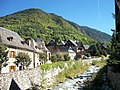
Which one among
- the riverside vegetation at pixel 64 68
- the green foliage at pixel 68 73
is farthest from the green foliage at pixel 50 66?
the green foliage at pixel 68 73

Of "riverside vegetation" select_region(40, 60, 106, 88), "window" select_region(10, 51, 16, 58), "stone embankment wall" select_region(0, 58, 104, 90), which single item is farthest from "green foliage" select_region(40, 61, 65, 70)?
"window" select_region(10, 51, 16, 58)

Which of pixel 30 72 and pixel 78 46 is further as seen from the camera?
pixel 78 46

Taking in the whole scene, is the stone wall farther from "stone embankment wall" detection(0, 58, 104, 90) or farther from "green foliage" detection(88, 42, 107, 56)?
"green foliage" detection(88, 42, 107, 56)

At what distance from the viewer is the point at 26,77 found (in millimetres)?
32625

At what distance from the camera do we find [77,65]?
201ft

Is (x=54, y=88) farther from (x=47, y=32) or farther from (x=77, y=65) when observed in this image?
(x=47, y=32)

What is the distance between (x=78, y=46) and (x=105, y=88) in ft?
321

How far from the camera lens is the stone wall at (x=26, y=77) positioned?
27.0m

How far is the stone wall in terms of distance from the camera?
Result: 27025 mm

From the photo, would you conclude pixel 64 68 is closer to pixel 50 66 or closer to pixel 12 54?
pixel 50 66

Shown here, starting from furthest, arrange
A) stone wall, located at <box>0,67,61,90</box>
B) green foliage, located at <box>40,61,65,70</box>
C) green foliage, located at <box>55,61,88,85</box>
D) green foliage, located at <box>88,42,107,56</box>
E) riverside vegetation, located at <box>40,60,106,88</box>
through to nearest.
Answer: green foliage, located at <box>88,42,107,56</box> < green foliage, located at <box>55,61,88,85</box> < riverside vegetation, located at <box>40,60,106,88</box> < green foliage, located at <box>40,61,65,70</box> < stone wall, located at <box>0,67,61,90</box>

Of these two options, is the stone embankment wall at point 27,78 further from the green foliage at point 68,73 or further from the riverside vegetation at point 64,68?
the green foliage at point 68,73

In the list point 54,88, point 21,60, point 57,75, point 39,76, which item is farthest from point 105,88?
point 21,60

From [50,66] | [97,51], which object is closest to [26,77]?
[50,66]
